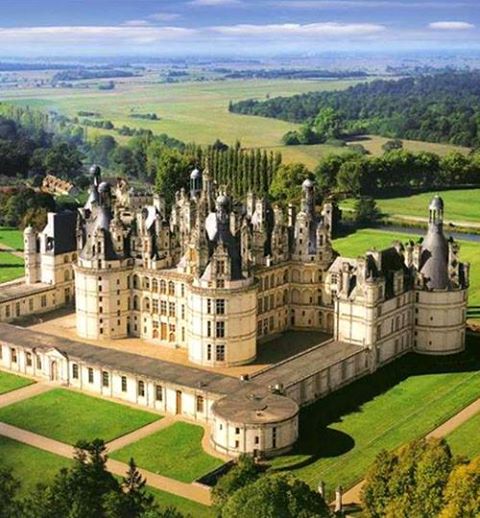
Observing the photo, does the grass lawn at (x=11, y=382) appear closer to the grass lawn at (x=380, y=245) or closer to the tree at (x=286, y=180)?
the grass lawn at (x=380, y=245)

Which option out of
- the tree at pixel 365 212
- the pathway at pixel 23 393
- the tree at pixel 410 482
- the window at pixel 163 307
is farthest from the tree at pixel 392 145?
the tree at pixel 410 482

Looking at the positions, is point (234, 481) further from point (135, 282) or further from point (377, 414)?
point (135, 282)

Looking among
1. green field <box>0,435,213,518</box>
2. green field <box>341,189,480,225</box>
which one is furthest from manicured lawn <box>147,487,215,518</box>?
green field <box>341,189,480,225</box>

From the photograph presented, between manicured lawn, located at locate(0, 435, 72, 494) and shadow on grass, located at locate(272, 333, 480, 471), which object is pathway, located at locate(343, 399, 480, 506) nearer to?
shadow on grass, located at locate(272, 333, 480, 471)

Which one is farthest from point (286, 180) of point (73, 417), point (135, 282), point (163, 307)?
point (73, 417)

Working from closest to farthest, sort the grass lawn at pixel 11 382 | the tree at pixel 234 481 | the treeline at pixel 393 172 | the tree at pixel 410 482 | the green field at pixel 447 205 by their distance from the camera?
the tree at pixel 410 482 → the tree at pixel 234 481 → the grass lawn at pixel 11 382 → the green field at pixel 447 205 → the treeline at pixel 393 172

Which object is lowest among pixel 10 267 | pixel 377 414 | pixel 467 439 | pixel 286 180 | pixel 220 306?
pixel 10 267
